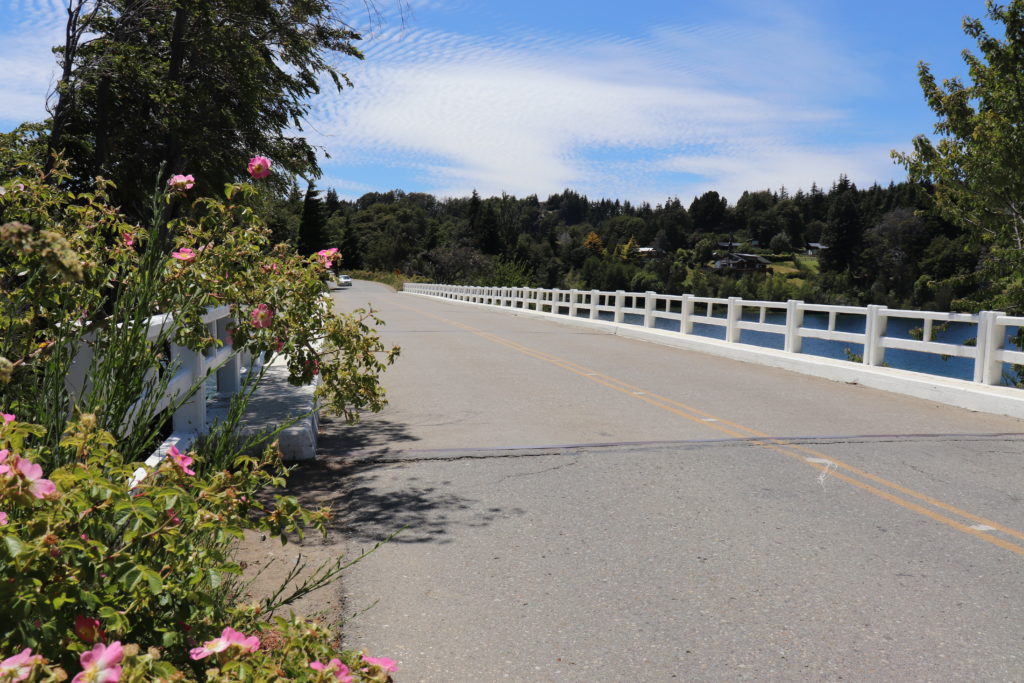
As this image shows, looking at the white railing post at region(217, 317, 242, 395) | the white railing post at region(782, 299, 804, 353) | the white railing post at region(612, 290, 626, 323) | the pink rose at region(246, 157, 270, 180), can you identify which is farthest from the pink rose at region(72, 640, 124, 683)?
the white railing post at region(612, 290, 626, 323)

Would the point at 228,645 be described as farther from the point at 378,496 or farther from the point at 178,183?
the point at 378,496

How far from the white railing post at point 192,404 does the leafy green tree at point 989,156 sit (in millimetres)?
14739

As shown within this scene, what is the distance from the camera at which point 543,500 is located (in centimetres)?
594

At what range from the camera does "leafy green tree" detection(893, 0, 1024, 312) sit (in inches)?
611

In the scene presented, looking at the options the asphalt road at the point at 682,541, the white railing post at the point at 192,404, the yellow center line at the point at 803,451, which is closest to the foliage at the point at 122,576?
the asphalt road at the point at 682,541

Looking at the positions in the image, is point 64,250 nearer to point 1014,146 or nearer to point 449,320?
point 1014,146

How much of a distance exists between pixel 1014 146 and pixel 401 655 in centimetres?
1575

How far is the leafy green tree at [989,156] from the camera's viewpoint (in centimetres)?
1551

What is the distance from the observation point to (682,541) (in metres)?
5.06

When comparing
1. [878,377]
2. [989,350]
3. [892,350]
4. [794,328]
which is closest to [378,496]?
[878,377]

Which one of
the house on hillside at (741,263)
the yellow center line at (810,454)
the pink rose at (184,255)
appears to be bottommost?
the yellow center line at (810,454)

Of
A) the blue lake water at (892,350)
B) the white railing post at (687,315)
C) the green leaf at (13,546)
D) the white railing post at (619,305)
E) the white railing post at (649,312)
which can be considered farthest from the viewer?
the blue lake water at (892,350)

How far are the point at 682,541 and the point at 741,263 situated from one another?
189 metres

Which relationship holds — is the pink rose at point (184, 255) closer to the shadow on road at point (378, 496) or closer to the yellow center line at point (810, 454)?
the shadow on road at point (378, 496)
